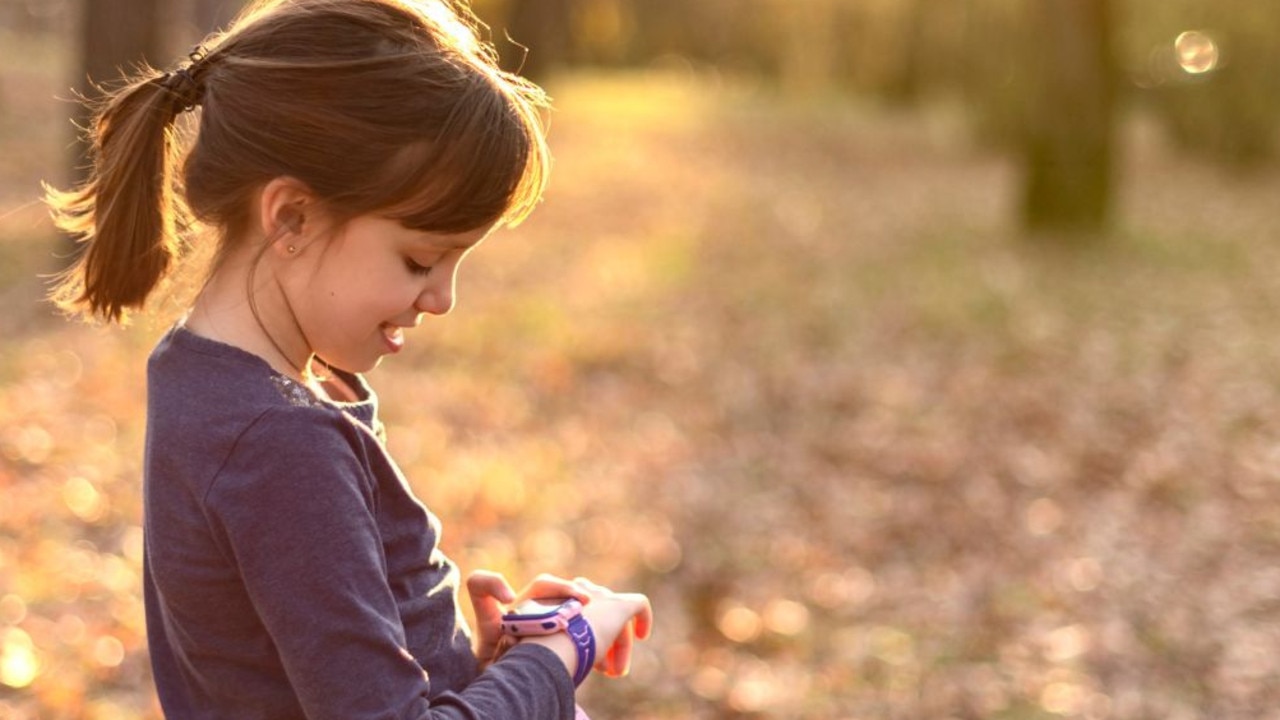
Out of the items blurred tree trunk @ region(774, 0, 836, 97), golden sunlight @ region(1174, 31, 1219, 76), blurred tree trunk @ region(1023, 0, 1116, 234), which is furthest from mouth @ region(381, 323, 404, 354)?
blurred tree trunk @ region(774, 0, 836, 97)

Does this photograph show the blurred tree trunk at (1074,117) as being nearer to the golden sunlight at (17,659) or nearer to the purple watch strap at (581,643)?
the golden sunlight at (17,659)

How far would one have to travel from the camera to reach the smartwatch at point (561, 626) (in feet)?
6.10

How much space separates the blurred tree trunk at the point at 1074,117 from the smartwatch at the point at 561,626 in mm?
11999

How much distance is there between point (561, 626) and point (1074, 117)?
12.3m

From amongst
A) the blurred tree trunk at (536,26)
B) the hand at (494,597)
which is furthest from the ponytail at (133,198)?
the blurred tree trunk at (536,26)

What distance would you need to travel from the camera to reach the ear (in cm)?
170

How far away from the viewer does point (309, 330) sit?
5.81 ft

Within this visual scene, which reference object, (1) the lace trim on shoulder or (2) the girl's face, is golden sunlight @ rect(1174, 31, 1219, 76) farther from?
(1) the lace trim on shoulder

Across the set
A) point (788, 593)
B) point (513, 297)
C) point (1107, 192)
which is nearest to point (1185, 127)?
point (1107, 192)

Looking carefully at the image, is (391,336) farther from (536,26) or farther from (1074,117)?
(536,26)

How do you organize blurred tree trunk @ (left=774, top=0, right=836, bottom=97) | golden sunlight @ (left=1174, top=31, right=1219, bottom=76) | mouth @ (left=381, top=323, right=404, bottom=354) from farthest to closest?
blurred tree trunk @ (left=774, top=0, right=836, bottom=97) → golden sunlight @ (left=1174, top=31, right=1219, bottom=76) → mouth @ (left=381, top=323, right=404, bottom=354)

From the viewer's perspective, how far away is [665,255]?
13320mm

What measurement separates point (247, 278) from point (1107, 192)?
41.0 feet

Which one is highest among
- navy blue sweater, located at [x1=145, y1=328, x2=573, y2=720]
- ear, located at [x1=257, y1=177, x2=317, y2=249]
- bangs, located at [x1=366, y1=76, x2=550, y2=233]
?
bangs, located at [x1=366, y1=76, x2=550, y2=233]
